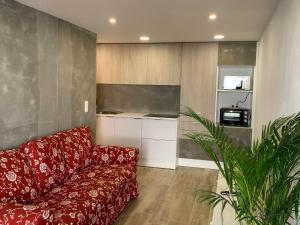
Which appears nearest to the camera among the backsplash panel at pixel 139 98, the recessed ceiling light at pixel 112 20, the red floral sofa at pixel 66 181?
the red floral sofa at pixel 66 181

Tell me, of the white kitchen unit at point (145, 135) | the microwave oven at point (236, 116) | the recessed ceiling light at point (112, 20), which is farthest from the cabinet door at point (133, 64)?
the recessed ceiling light at point (112, 20)

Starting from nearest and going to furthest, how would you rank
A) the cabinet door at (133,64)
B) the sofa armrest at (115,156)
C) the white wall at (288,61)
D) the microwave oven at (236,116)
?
the white wall at (288,61) < the sofa armrest at (115,156) < the microwave oven at (236,116) < the cabinet door at (133,64)

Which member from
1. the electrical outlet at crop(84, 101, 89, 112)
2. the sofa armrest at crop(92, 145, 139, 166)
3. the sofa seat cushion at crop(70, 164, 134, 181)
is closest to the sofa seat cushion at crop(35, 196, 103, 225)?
the sofa seat cushion at crop(70, 164, 134, 181)

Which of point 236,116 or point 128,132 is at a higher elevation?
point 236,116

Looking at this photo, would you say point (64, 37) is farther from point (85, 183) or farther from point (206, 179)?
point (206, 179)

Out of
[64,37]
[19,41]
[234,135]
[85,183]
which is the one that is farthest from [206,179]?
[19,41]

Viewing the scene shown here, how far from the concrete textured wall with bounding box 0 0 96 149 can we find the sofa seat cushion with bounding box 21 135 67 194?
24cm

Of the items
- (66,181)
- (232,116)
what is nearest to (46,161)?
(66,181)

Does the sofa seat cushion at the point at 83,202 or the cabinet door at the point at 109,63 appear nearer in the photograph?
the sofa seat cushion at the point at 83,202

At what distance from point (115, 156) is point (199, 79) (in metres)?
2.43

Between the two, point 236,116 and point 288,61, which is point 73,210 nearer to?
point 288,61

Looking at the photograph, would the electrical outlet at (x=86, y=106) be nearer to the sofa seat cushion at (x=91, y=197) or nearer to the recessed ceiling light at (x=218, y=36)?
the sofa seat cushion at (x=91, y=197)

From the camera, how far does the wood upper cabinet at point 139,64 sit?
5457 mm

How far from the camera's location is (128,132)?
5418mm
